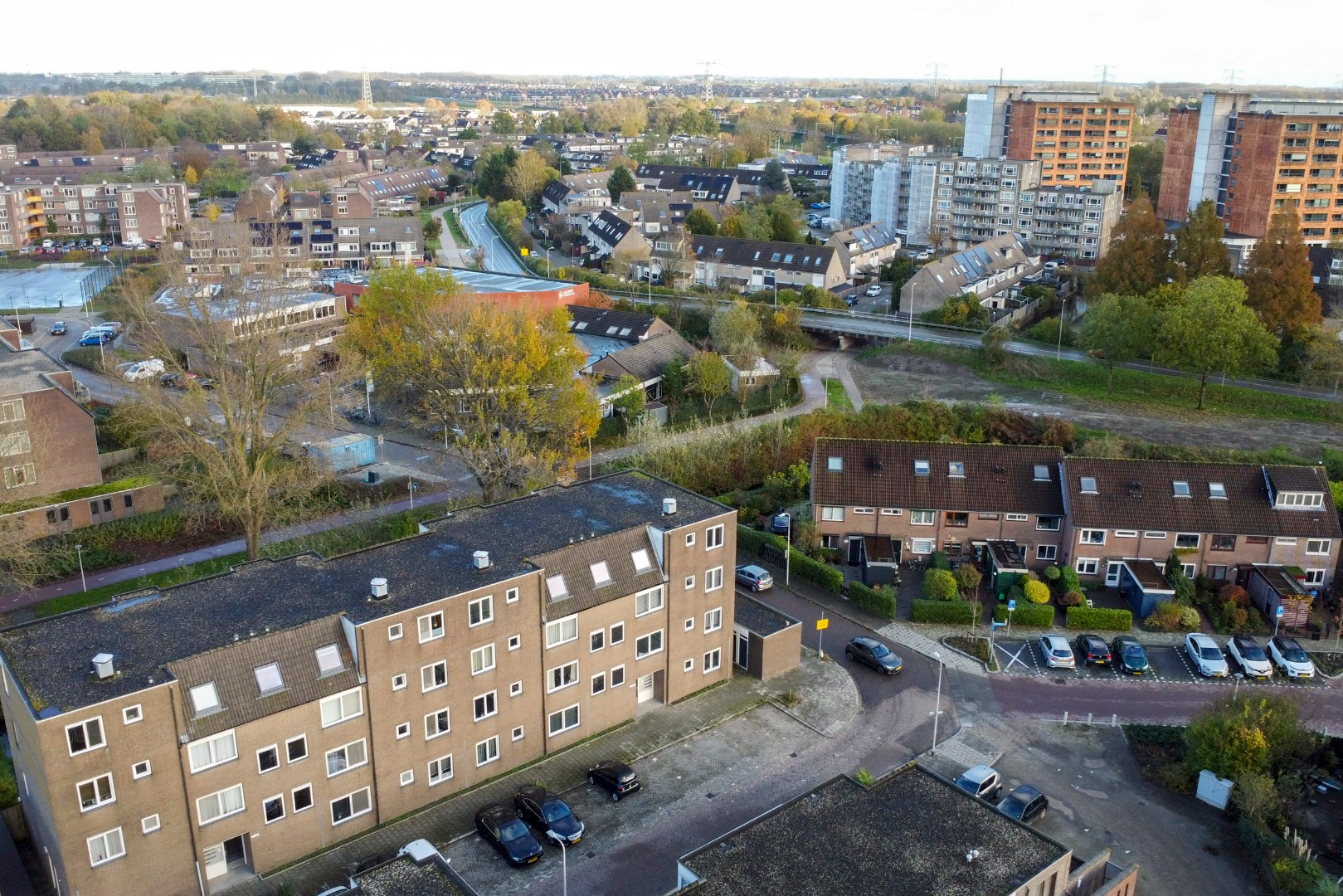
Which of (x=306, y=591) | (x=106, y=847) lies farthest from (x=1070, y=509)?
(x=106, y=847)

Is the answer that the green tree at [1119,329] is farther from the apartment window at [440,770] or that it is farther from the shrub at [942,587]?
the apartment window at [440,770]

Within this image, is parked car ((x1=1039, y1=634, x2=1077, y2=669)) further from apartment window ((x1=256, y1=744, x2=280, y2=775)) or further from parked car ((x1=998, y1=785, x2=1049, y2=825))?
apartment window ((x1=256, y1=744, x2=280, y2=775))

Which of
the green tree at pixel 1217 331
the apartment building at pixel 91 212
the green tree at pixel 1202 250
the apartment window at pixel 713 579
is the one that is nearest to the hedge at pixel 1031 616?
the apartment window at pixel 713 579

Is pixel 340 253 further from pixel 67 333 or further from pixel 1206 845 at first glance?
pixel 1206 845

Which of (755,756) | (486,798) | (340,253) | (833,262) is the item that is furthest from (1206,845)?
(340,253)

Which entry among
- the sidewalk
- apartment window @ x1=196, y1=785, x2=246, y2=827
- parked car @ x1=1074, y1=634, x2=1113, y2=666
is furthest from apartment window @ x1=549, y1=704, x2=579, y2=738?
parked car @ x1=1074, y1=634, x2=1113, y2=666
